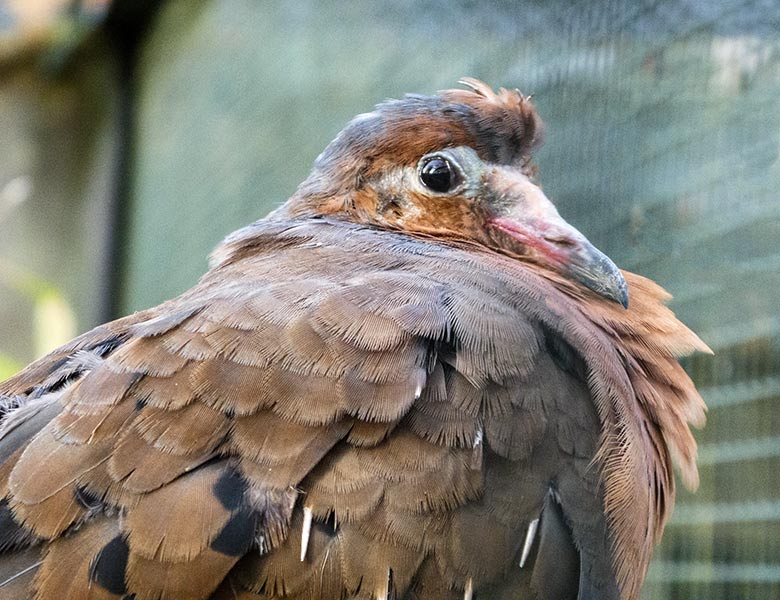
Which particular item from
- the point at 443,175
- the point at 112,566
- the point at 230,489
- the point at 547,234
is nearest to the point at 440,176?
the point at 443,175

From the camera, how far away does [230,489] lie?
3.75ft

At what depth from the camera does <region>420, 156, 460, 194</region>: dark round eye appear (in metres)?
1.78

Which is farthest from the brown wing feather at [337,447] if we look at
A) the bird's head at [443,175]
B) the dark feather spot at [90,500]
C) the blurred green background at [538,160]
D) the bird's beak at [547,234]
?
the blurred green background at [538,160]

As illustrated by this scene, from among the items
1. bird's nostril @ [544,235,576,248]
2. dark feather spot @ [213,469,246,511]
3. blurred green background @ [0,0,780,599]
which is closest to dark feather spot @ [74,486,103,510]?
dark feather spot @ [213,469,246,511]

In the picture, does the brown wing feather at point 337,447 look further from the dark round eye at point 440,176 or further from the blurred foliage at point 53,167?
the blurred foliage at point 53,167

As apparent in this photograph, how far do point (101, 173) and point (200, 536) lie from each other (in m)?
4.42

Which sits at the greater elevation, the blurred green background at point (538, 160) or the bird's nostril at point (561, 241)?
the bird's nostril at point (561, 241)

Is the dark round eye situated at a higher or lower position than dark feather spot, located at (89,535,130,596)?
lower

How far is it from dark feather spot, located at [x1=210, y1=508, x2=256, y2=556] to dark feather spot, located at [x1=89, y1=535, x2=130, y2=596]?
11 cm

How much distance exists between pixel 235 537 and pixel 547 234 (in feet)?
2.77

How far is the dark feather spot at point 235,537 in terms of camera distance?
1118 mm

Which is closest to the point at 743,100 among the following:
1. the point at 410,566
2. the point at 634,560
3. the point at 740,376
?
the point at 740,376

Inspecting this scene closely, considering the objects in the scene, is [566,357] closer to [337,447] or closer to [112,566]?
[337,447]

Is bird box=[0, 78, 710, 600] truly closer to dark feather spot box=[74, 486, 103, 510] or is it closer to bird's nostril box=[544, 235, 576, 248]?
dark feather spot box=[74, 486, 103, 510]
